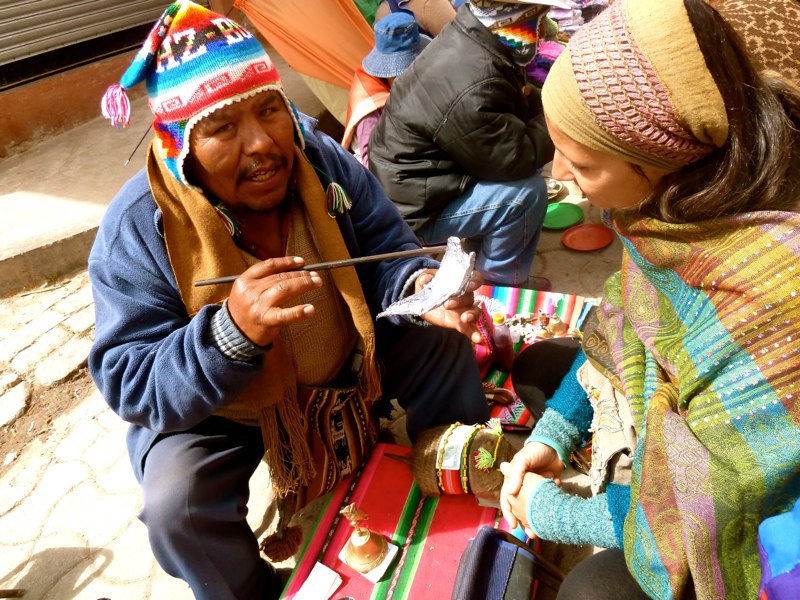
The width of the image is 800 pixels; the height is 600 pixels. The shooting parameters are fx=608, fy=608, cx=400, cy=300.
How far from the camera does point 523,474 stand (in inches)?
66.9

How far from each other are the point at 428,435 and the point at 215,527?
2.55 ft

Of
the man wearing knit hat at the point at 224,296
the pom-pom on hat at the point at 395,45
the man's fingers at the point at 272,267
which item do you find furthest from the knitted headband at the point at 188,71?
the pom-pom on hat at the point at 395,45

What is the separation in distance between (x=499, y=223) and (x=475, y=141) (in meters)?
0.45

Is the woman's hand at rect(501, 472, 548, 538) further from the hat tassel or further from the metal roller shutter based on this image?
the metal roller shutter

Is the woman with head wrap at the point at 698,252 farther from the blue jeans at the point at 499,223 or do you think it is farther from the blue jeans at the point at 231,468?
the blue jeans at the point at 499,223

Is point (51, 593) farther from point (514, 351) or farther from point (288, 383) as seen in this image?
point (514, 351)

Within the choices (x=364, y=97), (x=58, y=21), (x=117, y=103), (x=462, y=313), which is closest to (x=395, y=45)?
(x=364, y=97)

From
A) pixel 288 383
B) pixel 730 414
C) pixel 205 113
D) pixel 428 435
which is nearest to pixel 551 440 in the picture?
pixel 428 435

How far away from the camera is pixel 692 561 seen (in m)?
1.24

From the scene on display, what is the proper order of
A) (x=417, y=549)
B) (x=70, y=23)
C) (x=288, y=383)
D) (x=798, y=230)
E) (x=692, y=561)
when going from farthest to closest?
1. (x=70, y=23)
2. (x=417, y=549)
3. (x=288, y=383)
4. (x=692, y=561)
5. (x=798, y=230)

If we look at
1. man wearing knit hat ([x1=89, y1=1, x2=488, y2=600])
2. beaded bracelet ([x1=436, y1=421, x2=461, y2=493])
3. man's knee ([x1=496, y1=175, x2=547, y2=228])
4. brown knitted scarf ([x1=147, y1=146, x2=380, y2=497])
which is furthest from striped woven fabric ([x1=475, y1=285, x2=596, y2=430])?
brown knitted scarf ([x1=147, y1=146, x2=380, y2=497])

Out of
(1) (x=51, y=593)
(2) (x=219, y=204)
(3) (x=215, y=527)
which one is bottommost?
(1) (x=51, y=593)

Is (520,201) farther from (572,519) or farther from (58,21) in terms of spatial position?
(58,21)

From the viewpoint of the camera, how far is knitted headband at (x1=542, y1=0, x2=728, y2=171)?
1069mm
